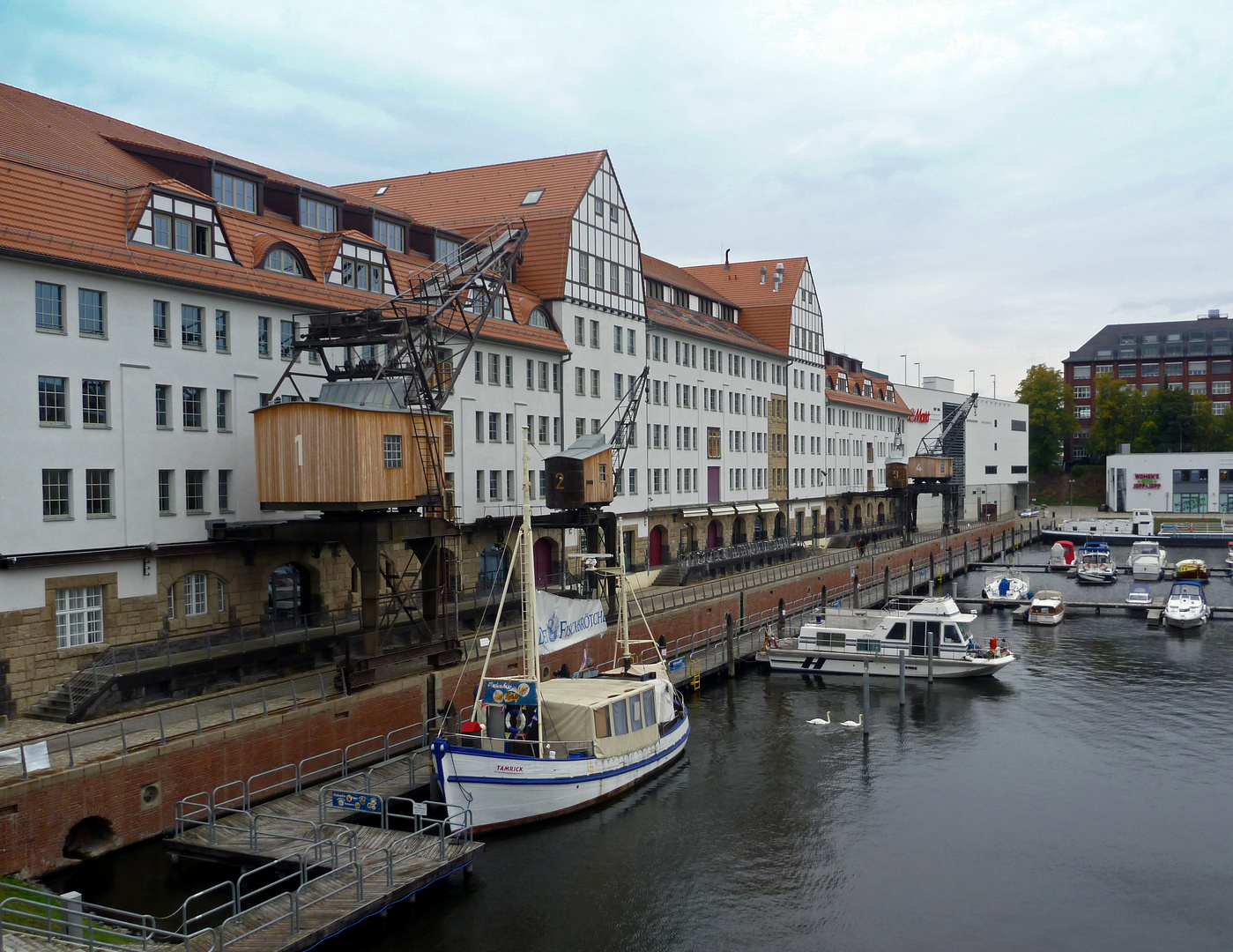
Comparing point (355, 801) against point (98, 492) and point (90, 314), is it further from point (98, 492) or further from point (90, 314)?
point (90, 314)

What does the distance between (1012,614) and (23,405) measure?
5553cm

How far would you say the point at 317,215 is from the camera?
1761 inches

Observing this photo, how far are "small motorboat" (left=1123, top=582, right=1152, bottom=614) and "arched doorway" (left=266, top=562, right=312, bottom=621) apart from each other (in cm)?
5018

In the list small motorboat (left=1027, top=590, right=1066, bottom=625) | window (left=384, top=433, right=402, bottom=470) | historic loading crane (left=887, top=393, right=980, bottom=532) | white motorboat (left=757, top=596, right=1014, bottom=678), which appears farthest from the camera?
historic loading crane (left=887, top=393, right=980, bottom=532)

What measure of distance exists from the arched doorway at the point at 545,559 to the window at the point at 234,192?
797 inches

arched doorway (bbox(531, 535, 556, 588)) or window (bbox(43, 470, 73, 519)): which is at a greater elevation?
window (bbox(43, 470, 73, 519))

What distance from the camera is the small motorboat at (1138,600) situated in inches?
2559

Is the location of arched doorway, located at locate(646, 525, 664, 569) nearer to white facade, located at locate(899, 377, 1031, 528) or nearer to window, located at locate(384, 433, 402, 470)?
window, located at locate(384, 433, 402, 470)

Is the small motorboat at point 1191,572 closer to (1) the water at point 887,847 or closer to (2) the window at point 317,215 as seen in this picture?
(1) the water at point 887,847

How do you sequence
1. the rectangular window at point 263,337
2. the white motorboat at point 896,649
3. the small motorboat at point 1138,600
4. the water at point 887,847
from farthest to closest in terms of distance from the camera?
the small motorboat at point 1138,600 → the white motorboat at point 896,649 → the rectangular window at point 263,337 → the water at point 887,847

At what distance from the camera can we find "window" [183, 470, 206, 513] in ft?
111

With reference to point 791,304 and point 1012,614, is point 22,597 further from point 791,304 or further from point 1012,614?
point 791,304

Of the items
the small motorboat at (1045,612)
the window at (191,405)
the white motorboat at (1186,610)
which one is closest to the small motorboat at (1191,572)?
the white motorboat at (1186,610)

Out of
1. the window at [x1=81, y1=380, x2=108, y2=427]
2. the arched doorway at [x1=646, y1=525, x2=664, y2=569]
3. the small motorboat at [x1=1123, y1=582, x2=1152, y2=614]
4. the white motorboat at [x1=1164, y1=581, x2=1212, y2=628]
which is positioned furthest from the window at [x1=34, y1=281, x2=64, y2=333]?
the small motorboat at [x1=1123, y1=582, x2=1152, y2=614]
